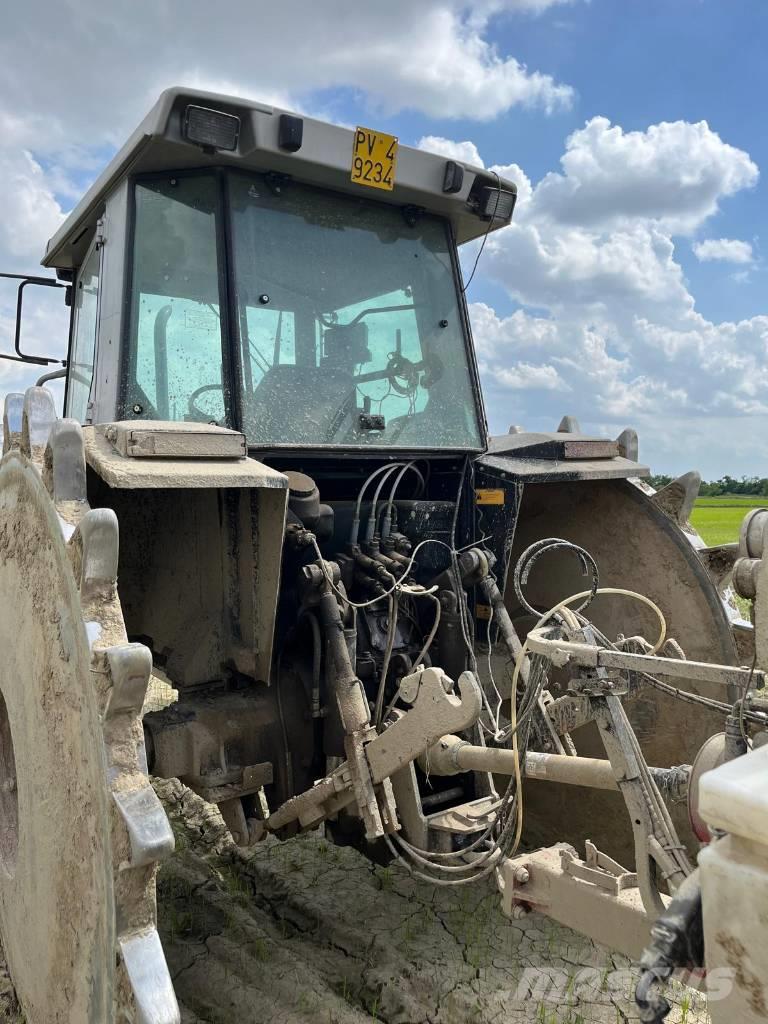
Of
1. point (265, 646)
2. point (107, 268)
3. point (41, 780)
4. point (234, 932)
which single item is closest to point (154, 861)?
point (41, 780)

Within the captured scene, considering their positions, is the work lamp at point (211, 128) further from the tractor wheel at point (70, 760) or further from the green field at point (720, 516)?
the green field at point (720, 516)

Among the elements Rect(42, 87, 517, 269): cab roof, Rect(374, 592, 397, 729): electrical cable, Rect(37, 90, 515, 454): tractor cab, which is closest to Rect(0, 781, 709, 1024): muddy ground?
Rect(374, 592, 397, 729): electrical cable

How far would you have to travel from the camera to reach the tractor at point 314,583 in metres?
1.84

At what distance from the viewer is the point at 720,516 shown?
2311 cm

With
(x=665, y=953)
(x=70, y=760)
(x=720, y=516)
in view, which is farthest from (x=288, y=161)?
(x=720, y=516)

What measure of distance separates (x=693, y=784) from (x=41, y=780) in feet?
4.86

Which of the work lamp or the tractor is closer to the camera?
the tractor

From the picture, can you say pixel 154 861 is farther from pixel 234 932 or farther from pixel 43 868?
pixel 234 932

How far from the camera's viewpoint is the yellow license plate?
3010 millimetres

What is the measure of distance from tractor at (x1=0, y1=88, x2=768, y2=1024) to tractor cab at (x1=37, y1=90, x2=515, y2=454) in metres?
0.01

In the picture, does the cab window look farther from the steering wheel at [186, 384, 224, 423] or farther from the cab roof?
the cab roof

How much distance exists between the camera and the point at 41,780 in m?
2.02

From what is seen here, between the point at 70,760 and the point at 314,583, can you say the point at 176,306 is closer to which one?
the point at 314,583

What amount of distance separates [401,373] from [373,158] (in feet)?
2.50
